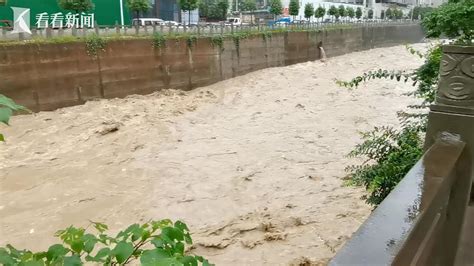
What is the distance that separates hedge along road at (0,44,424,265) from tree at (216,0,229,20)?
58.8 ft

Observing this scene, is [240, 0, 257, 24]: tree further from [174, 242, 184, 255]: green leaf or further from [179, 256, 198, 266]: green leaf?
[179, 256, 198, 266]: green leaf

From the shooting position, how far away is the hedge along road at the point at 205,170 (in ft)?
21.5

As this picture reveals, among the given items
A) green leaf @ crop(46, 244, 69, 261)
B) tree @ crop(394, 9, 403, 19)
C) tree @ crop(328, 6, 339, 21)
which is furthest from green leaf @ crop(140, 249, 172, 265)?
tree @ crop(394, 9, 403, 19)

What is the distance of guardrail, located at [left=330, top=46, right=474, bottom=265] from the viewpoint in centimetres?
127

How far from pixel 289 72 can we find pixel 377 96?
7845 mm

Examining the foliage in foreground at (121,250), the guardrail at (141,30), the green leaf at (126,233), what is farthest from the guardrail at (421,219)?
the guardrail at (141,30)

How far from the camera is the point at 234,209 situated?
7.58 meters

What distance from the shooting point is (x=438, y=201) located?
176 centimetres

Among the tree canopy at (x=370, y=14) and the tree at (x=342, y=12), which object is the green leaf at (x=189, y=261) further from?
the tree canopy at (x=370, y=14)

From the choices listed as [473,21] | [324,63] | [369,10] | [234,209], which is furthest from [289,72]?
[369,10]

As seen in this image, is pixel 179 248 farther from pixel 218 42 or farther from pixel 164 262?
pixel 218 42

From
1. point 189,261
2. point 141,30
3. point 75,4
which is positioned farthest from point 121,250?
point 75,4

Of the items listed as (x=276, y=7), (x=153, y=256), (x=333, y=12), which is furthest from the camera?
(x=333, y=12)

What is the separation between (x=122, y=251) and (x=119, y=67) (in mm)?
16116
